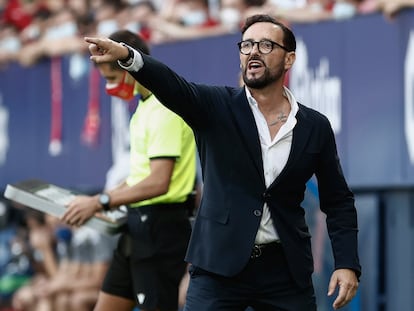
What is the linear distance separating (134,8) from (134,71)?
763 cm

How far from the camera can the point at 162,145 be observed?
6.89 metres

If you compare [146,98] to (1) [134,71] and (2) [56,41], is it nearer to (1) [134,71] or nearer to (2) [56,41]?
(1) [134,71]

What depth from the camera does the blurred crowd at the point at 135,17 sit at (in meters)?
10.5

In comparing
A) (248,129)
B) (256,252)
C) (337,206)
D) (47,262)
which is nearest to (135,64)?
(248,129)

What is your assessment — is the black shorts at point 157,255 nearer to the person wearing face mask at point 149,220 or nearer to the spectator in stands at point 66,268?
the person wearing face mask at point 149,220

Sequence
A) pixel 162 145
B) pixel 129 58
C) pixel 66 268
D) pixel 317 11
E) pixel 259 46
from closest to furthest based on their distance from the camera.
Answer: pixel 129 58, pixel 259 46, pixel 162 145, pixel 317 11, pixel 66 268

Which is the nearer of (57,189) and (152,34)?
(57,189)

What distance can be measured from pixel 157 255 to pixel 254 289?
1.60m

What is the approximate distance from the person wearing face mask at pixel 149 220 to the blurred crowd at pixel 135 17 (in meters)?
3.07

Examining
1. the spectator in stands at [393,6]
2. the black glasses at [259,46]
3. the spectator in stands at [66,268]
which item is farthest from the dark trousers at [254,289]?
the spectator in stands at [66,268]

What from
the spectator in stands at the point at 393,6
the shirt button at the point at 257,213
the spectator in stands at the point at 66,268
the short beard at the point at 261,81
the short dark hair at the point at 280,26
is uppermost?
the spectator in stands at the point at 393,6

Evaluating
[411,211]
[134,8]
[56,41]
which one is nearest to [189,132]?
[411,211]

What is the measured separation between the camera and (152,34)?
12258 millimetres

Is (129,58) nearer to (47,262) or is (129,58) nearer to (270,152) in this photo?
(270,152)
